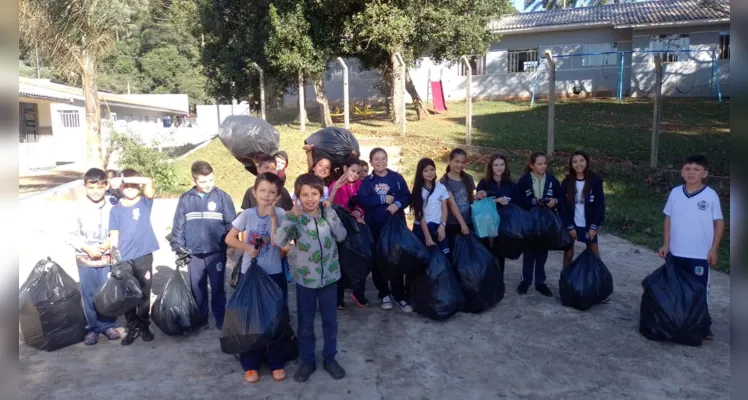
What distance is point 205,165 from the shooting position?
4.30m

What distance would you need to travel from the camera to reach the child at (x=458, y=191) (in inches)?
191

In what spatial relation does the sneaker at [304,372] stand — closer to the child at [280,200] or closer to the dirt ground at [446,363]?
the dirt ground at [446,363]

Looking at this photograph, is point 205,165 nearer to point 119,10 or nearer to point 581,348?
point 581,348

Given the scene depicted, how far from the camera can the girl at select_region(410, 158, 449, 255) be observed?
15.6ft

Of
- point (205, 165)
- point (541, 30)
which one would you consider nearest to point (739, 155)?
point (205, 165)

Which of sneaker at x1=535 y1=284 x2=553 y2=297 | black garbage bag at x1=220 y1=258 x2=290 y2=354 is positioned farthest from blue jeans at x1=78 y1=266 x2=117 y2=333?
sneaker at x1=535 y1=284 x2=553 y2=297

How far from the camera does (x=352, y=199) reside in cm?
482

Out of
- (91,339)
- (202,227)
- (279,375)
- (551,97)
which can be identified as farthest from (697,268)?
(551,97)

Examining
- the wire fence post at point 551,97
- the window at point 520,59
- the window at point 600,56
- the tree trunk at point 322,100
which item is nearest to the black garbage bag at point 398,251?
the wire fence post at point 551,97

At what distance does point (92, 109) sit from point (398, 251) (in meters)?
10.9

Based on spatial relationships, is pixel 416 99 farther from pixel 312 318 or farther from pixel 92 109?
pixel 312 318

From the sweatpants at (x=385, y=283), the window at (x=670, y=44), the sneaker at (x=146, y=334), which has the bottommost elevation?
the sneaker at (x=146, y=334)

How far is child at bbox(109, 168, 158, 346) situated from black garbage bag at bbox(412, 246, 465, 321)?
217 cm

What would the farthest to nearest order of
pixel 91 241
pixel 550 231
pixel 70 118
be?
pixel 70 118 → pixel 550 231 → pixel 91 241
